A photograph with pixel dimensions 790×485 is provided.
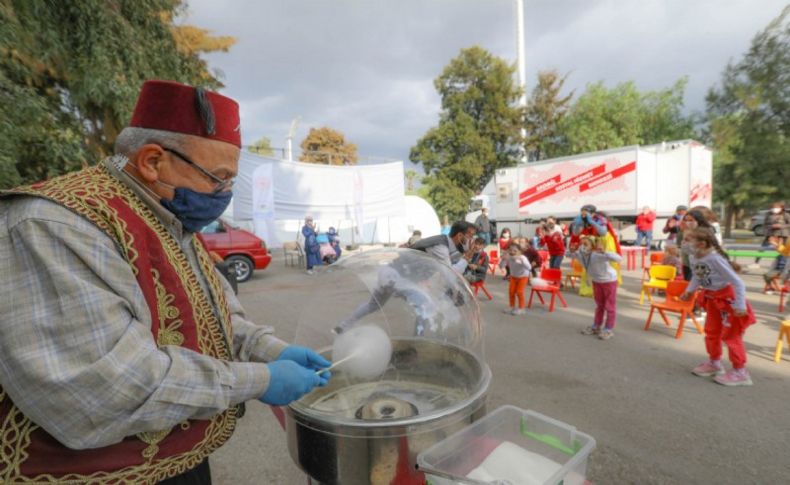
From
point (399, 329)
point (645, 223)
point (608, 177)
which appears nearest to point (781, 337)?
point (399, 329)

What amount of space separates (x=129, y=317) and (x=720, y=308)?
505cm

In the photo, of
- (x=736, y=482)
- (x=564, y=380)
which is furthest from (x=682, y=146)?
(x=736, y=482)

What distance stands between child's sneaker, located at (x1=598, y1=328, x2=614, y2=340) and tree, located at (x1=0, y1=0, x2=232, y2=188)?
6.69 metres

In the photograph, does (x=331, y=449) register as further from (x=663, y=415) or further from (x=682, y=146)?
(x=682, y=146)

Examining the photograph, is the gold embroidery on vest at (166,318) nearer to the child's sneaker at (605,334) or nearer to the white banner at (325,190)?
the child's sneaker at (605,334)

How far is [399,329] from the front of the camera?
2549 millimetres

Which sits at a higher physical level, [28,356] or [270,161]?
[270,161]

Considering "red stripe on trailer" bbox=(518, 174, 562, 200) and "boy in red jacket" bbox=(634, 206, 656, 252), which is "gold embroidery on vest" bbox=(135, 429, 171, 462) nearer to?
"boy in red jacket" bbox=(634, 206, 656, 252)

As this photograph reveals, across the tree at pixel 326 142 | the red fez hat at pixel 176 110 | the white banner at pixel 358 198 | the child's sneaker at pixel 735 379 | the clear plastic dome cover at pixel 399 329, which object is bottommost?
the child's sneaker at pixel 735 379

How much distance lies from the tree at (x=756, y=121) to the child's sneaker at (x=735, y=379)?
20288 mm

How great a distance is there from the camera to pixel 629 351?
16.9 feet

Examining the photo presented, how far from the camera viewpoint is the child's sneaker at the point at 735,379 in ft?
13.3

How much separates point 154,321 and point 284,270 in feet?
41.7

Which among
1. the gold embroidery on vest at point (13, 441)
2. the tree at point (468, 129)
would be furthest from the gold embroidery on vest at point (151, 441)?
the tree at point (468, 129)
